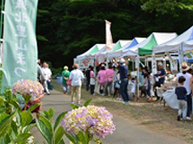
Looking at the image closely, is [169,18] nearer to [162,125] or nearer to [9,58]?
[162,125]

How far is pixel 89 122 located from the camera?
6.52 ft

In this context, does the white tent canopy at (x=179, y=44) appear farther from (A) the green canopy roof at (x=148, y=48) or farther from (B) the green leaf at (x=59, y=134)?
(B) the green leaf at (x=59, y=134)

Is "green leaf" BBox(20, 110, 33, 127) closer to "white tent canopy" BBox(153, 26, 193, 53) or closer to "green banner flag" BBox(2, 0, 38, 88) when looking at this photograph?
"green banner flag" BBox(2, 0, 38, 88)

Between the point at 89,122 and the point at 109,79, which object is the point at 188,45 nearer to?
the point at 109,79

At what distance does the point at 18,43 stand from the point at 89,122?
3.90 metres

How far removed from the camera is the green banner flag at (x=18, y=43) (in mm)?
5355

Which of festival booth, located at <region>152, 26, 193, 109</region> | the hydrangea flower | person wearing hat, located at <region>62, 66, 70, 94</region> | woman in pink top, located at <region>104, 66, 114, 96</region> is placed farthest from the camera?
person wearing hat, located at <region>62, 66, 70, 94</region>

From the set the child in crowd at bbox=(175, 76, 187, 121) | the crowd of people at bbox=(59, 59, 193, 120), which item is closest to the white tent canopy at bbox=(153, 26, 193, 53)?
the crowd of people at bbox=(59, 59, 193, 120)

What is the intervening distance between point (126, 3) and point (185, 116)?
98.1 feet

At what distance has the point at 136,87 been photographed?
1298cm

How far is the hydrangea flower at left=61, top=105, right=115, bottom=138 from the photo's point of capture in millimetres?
1987

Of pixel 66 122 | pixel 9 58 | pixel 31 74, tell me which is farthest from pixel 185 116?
pixel 66 122

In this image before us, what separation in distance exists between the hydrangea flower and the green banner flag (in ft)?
11.9

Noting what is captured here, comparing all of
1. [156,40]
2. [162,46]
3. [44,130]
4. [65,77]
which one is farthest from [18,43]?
[156,40]
